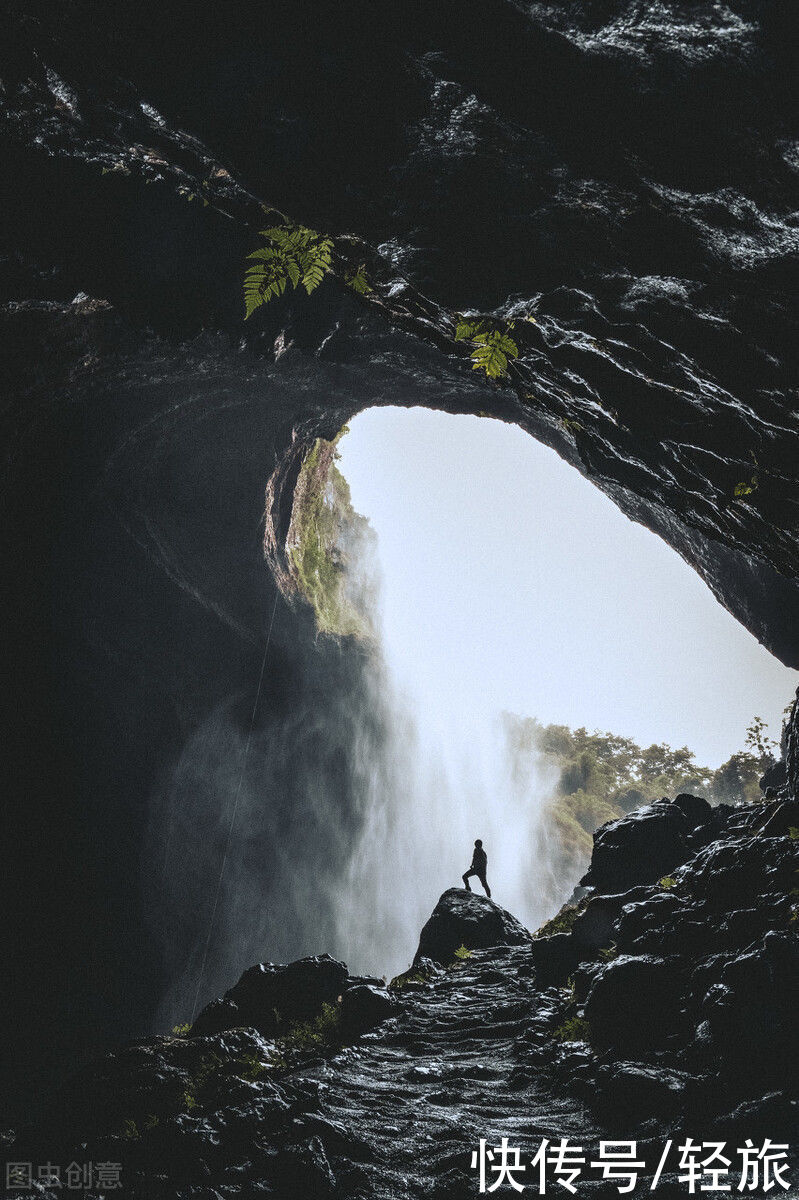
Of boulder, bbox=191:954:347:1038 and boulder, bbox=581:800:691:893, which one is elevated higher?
boulder, bbox=581:800:691:893

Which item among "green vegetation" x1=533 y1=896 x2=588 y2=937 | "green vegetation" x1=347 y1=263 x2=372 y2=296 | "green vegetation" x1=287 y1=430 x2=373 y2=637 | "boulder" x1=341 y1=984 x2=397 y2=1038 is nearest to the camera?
"green vegetation" x1=347 y1=263 x2=372 y2=296

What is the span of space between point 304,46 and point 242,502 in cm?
1283

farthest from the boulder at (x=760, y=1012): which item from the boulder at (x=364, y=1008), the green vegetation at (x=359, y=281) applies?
the green vegetation at (x=359, y=281)

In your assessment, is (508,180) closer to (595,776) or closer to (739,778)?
(739,778)

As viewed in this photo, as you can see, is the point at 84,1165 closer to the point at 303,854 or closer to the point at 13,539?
the point at 13,539

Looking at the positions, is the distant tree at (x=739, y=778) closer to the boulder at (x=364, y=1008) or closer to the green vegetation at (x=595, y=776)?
Answer: the green vegetation at (x=595, y=776)

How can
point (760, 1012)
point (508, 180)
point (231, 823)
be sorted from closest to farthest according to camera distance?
point (508, 180) → point (760, 1012) → point (231, 823)

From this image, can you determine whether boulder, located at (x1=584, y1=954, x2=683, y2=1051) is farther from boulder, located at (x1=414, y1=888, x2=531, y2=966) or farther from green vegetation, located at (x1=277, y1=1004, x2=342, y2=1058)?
boulder, located at (x1=414, y1=888, x2=531, y2=966)

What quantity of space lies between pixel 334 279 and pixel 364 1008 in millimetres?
9887

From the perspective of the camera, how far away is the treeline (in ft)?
124

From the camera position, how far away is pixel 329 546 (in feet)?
→ 74.1

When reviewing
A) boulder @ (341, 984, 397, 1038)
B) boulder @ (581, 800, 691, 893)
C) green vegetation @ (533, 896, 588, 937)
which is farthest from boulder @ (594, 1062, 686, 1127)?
boulder @ (581, 800, 691, 893)

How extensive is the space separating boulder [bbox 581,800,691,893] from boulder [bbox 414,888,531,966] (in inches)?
91.2

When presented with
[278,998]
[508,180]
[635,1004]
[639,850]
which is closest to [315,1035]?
[278,998]
